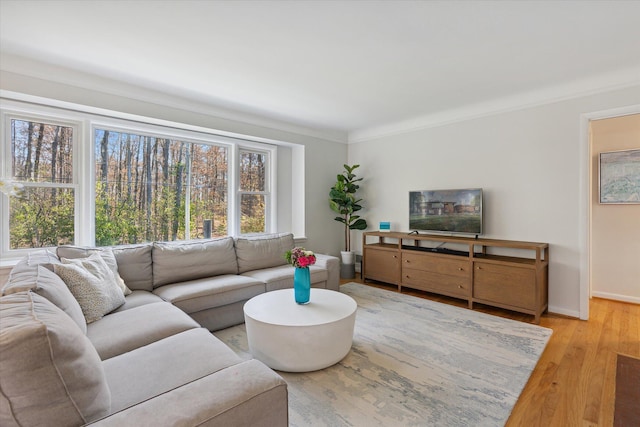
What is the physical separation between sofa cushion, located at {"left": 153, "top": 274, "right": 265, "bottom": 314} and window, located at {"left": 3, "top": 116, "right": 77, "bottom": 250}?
4.14ft

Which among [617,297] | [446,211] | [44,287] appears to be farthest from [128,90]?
[617,297]

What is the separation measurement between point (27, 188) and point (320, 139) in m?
3.61

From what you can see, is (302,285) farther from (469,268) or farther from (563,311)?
(563,311)

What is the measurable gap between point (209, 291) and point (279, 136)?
2.54 meters

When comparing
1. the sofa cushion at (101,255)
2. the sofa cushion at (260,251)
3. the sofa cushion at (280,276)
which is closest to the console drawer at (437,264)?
the sofa cushion at (280,276)

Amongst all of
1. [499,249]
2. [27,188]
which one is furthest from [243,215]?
[499,249]

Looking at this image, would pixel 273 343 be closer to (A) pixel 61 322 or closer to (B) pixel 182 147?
(A) pixel 61 322

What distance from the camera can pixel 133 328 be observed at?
6.07 ft

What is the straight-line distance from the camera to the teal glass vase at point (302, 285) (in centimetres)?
241

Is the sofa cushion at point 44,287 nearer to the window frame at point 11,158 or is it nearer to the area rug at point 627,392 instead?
the window frame at point 11,158

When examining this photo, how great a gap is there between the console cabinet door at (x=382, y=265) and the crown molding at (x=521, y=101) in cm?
186

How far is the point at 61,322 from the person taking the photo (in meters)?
0.95

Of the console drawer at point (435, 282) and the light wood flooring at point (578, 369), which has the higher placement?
the console drawer at point (435, 282)

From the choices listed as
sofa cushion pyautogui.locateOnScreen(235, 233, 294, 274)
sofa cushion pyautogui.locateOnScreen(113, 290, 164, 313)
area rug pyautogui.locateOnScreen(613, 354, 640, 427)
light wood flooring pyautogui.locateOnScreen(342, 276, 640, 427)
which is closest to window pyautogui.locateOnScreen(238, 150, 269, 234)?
sofa cushion pyautogui.locateOnScreen(235, 233, 294, 274)
